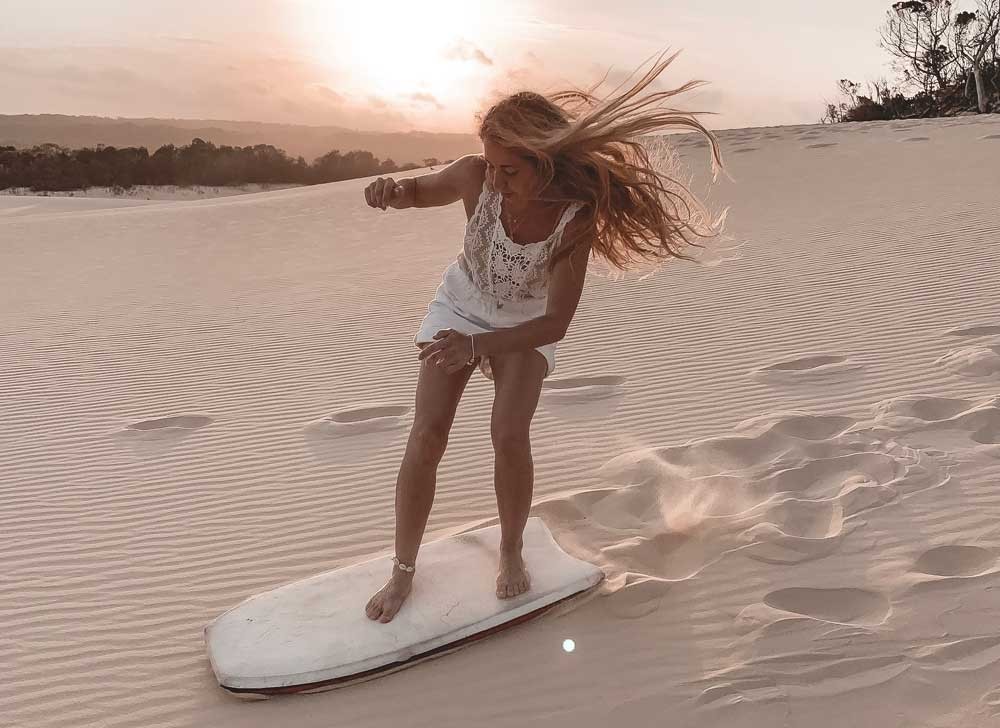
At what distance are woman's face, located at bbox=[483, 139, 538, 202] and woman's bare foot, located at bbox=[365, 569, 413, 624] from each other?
1383mm

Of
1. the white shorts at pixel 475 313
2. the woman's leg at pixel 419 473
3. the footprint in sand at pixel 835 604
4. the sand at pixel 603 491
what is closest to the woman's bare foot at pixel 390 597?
the woman's leg at pixel 419 473

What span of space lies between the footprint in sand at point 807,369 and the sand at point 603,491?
2 centimetres

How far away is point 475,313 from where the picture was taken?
3.55 metres

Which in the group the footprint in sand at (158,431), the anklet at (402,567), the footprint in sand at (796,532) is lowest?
the footprint in sand at (796,532)

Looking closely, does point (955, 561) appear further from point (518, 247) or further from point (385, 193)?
point (385, 193)

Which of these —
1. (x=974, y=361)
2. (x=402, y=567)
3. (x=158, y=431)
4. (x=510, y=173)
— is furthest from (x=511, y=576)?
(x=974, y=361)

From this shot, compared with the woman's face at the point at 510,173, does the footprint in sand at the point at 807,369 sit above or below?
below

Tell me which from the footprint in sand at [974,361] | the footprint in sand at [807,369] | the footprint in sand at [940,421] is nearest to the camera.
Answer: the footprint in sand at [940,421]

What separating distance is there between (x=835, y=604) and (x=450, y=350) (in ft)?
5.17

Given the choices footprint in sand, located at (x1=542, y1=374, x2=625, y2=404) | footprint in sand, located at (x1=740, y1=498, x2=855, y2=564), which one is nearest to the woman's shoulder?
footprint in sand, located at (x1=740, y1=498, x2=855, y2=564)

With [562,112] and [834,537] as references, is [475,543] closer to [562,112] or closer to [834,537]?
[834,537]

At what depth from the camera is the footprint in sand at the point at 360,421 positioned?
5.72 metres

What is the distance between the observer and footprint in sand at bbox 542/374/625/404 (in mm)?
6031

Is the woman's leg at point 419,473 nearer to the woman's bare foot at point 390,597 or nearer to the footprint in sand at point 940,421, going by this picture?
the woman's bare foot at point 390,597
